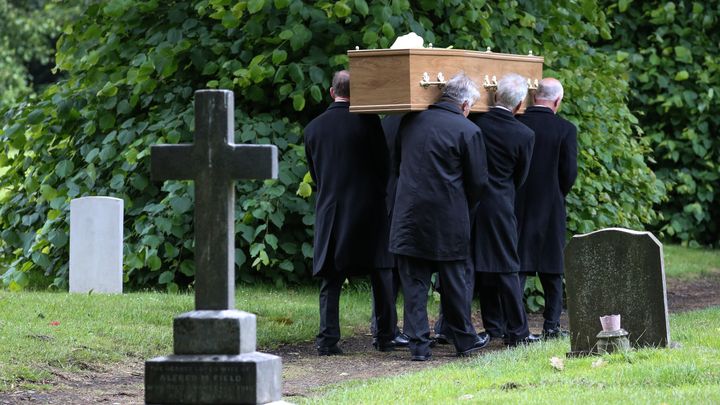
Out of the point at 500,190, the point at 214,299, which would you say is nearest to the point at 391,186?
the point at 500,190

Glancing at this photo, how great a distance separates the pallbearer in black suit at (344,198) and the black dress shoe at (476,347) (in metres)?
0.82

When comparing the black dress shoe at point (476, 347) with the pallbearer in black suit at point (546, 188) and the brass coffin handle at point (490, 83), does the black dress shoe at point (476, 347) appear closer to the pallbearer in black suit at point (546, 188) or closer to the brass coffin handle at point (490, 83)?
the pallbearer in black suit at point (546, 188)

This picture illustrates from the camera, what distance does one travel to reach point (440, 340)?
1005 cm

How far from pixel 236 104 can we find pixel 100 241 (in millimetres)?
2008

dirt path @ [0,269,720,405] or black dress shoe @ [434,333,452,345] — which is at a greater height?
black dress shoe @ [434,333,452,345]

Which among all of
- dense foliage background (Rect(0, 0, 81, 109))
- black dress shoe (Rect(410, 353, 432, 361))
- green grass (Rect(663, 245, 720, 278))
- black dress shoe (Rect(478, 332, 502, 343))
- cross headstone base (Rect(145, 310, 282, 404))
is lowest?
black dress shoe (Rect(410, 353, 432, 361))

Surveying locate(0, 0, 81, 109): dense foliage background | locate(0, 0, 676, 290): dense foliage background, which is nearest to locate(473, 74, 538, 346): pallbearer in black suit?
locate(0, 0, 676, 290): dense foliage background

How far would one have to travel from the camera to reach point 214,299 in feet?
19.9

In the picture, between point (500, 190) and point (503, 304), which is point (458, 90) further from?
point (503, 304)

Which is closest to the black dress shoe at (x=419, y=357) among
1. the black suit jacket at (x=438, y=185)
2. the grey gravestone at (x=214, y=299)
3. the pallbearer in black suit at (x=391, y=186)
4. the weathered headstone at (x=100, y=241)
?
the pallbearer in black suit at (x=391, y=186)

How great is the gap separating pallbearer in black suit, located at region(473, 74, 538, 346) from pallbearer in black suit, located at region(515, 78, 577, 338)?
1.21 feet

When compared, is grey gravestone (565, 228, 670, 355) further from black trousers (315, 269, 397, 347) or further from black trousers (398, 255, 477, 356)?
black trousers (315, 269, 397, 347)

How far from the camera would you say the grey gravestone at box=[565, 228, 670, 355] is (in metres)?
7.91

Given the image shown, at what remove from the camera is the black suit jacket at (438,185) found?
8.77 metres
